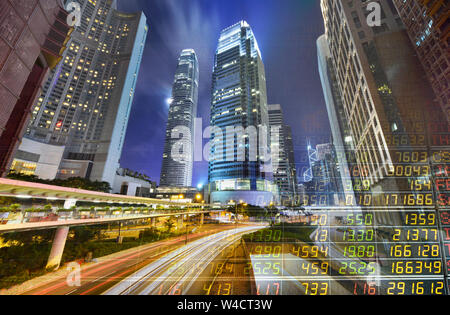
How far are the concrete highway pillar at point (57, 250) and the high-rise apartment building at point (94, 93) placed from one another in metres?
44.4

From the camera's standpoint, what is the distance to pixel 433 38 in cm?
1598

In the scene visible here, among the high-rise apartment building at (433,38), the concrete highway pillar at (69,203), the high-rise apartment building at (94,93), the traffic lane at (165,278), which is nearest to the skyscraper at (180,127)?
the high-rise apartment building at (94,93)

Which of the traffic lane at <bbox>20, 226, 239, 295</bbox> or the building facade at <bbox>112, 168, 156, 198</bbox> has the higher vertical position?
the building facade at <bbox>112, 168, 156, 198</bbox>

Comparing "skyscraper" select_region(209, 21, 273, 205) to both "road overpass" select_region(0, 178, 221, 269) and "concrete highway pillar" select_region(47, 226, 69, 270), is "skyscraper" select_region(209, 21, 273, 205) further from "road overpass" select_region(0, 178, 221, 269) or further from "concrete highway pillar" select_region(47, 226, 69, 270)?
"concrete highway pillar" select_region(47, 226, 69, 270)

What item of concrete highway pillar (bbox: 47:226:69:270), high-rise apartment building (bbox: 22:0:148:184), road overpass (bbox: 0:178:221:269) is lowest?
concrete highway pillar (bbox: 47:226:69:270)

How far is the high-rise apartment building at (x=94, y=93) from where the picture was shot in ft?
152

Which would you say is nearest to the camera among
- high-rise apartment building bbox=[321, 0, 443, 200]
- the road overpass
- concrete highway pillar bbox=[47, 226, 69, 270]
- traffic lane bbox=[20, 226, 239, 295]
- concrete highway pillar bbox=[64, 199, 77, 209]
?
traffic lane bbox=[20, 226, 239, 295]

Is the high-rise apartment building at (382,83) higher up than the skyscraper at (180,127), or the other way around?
the skyscraper at (180,127)

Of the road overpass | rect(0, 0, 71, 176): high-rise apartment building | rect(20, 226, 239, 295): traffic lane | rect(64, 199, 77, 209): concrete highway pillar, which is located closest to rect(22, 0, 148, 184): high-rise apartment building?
rect(0, 0, 71, 176): high-rise apartment building

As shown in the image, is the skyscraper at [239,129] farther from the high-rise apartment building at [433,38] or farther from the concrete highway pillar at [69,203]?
the concrete highway pillar at [69,203]

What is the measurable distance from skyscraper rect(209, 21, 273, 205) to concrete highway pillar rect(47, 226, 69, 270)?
37.7 metres

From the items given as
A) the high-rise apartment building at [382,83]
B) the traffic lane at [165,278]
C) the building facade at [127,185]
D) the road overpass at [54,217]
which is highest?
the high-rise apartment building at [382,83]

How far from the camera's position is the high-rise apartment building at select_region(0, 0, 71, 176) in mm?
14984
